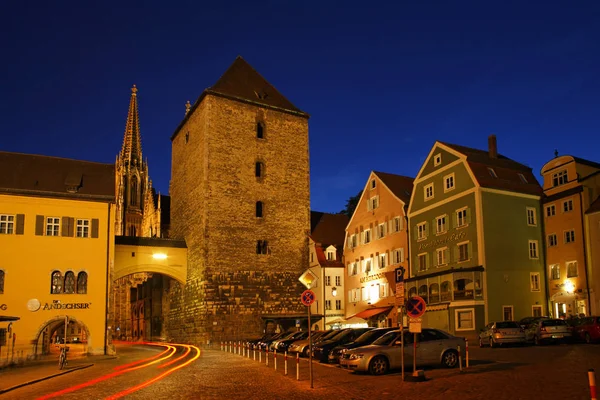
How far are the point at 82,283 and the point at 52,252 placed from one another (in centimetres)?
270

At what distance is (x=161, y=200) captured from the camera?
92.9m

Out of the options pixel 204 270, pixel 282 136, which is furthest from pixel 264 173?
pixel 204 270

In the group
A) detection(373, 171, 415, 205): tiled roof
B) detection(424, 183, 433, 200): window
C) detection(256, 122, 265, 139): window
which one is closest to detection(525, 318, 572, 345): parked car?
detection(424, 183, 433, 200): window

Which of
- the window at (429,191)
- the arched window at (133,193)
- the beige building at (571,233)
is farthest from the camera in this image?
the arched window at (133,193)

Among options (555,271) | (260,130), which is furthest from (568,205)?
(260,130)

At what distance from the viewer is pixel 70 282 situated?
40812 mm

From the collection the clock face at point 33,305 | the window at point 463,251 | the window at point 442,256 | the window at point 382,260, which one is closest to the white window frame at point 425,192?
the window at point 442,256

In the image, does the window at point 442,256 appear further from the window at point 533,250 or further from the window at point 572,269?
the window at point 572,269

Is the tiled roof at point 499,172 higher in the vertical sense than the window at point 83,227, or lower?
higher

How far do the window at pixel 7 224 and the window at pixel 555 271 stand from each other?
33.5 meters

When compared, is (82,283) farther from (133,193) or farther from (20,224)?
(133,193)

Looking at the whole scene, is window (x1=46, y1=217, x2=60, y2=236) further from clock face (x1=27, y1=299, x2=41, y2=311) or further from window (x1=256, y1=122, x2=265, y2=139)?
window (x1=256, y1=122, x2=265, y2=139)

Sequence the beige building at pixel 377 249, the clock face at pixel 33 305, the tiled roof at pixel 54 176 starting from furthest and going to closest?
the beige building at pixel 377 249
the tiled roof at pixel 54 176
the clock face at pixel 33 305

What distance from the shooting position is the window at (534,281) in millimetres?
40594
